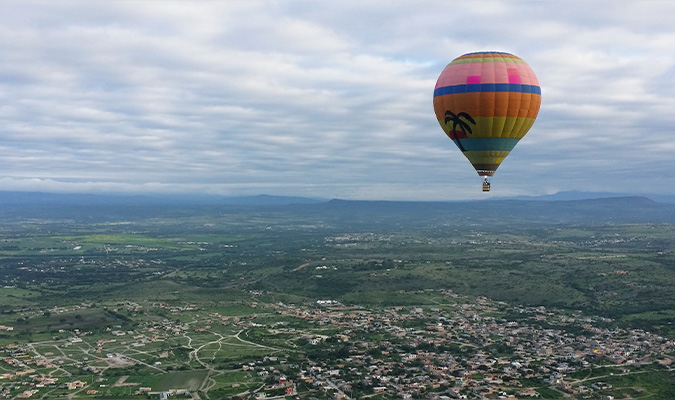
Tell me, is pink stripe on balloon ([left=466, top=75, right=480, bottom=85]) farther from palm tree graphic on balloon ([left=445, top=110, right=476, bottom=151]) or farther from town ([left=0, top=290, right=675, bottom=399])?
town ([left=0, top=290, right=675, bottom=399])

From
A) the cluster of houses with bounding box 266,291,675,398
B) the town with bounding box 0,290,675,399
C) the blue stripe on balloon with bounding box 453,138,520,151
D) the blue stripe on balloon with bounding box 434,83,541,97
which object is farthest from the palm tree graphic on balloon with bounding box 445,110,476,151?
the cluster of houses with bounding box 266,291,675,398

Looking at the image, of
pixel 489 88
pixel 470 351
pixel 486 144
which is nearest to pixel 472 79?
pixel 489 88

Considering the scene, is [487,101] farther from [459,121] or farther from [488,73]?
[459,121]

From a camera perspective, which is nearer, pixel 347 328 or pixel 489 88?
pixel 489 88

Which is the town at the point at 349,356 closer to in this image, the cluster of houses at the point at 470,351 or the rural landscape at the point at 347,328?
the cluster of houses at the point at 470,351

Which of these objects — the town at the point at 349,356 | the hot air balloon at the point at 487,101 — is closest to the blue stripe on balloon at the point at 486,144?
the hot air balloon at the point at 487,101

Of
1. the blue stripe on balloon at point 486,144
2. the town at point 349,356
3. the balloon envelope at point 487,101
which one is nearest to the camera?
the balloon envelope at point 487,101

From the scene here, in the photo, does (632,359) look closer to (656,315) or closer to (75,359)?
(656,315)
